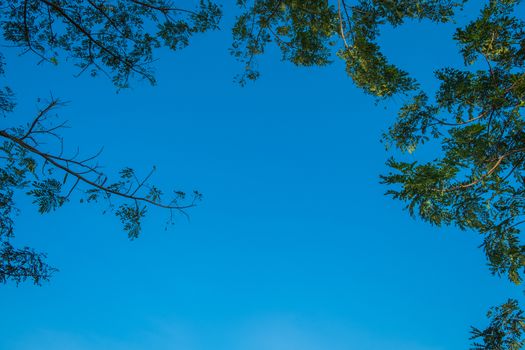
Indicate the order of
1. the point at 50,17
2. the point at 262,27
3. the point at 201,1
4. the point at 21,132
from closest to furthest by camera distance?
the point at 21,132
the point at 50,17
the point at 201,1
the point at 262,27

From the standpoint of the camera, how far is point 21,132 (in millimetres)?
5562

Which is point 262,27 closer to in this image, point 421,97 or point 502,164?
point 421,97

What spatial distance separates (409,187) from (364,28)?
454 cm

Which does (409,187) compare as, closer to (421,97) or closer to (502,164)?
(502,164)

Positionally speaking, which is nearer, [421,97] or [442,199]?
[442,199]

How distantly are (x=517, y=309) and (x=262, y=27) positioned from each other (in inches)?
341

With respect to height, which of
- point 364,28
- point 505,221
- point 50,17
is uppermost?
point 364,28

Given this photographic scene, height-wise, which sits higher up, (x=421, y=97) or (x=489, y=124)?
(x=421, y=97)

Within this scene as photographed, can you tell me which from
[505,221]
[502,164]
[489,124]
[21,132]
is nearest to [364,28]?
[489,124]

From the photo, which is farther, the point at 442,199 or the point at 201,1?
the point at 201,1

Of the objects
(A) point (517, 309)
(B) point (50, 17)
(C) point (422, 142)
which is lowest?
(A) point (517, 309)

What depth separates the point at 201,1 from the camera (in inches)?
327

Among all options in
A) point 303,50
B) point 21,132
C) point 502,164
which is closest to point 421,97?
point 502,164

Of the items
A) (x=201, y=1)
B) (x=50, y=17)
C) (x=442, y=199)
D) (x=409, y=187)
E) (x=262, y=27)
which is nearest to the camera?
(x=409, y=187)
